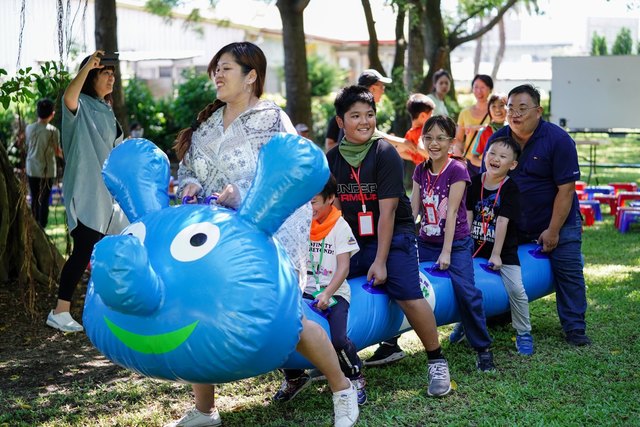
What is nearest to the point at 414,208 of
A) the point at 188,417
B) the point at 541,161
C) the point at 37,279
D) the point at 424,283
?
the point at 424,283

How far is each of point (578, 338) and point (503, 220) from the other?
40.8 inches

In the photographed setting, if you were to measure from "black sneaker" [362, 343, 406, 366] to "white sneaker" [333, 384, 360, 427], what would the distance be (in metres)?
1.23

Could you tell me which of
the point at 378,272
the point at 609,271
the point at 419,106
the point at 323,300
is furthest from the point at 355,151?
the point at 609,271

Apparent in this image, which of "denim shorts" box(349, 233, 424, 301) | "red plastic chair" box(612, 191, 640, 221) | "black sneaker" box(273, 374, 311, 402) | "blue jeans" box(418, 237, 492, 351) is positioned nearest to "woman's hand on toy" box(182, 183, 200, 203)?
"denim shorts" box(349, 233, 424, 301)

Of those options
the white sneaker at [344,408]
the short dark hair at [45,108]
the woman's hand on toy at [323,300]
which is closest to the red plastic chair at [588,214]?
the short dark hair at [45,108]

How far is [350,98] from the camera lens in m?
4.90

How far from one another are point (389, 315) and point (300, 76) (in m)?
8.80

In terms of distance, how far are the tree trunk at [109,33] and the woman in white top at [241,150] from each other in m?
4.99

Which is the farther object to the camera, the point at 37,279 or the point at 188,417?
the point at 37,279

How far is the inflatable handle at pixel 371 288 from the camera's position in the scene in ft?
16.3

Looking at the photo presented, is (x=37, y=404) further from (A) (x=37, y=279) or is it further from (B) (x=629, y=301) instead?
(B) (x=629, y=301)

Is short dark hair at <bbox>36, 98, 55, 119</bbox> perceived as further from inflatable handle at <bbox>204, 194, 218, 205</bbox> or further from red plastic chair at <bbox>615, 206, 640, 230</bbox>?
red plastic chair at <bbox>615, 206, 640, 230</bbox>

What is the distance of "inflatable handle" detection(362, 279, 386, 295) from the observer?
16.3 ft

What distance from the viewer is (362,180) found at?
4.91 metres
